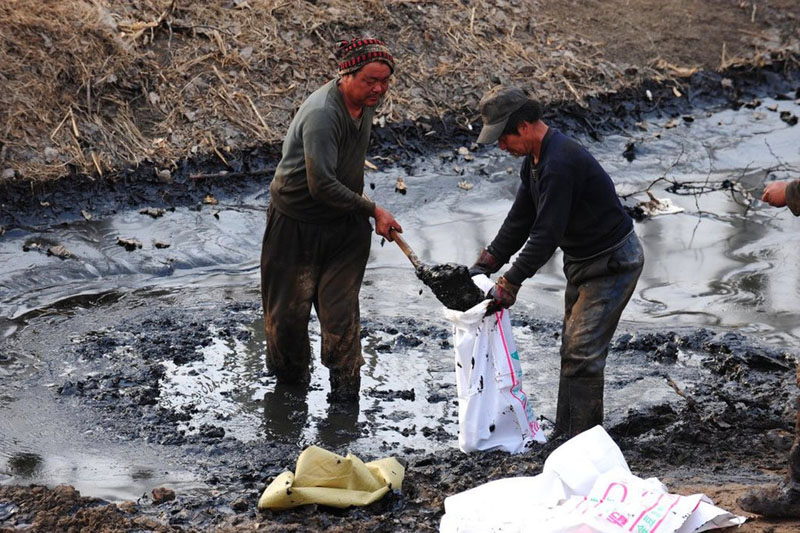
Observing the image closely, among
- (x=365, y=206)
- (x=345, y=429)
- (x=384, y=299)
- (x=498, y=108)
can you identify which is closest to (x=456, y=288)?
(x=365, y=206)

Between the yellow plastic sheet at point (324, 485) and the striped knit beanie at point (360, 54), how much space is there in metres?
2.17

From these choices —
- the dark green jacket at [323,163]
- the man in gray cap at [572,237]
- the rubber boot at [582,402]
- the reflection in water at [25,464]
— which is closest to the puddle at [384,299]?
the reflection in water at [25,464]

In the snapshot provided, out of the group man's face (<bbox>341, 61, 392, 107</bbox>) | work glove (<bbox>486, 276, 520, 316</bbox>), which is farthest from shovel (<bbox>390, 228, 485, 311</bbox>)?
man's face (<bbox>341, 61, 392, 107</bbox>)

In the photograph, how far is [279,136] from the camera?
10.8 metres

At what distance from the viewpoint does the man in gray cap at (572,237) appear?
5.06 metres

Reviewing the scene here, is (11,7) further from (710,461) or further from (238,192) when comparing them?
(710,461)

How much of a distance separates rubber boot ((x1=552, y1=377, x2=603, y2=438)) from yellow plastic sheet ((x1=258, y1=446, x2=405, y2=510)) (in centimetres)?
117

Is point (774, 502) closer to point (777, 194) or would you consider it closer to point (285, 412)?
point (777, 194)

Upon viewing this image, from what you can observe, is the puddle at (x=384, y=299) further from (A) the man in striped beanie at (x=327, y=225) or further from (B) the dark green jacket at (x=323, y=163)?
(B) the dark green jacket at (x=323, y=163)

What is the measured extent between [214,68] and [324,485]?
7423mm

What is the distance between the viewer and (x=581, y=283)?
5.42 meters

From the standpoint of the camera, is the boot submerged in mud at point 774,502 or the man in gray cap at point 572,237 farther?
the man in gray cap at point 572,237

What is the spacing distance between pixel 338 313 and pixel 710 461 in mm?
2321

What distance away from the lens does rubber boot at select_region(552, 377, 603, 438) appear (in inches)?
212
